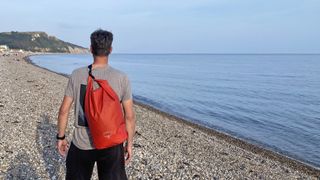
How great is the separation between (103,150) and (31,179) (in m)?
3.55

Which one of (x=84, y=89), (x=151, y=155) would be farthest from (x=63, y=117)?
(x=151, y=155)

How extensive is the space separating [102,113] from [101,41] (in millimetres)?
736

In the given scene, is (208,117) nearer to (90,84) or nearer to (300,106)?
(300,106)

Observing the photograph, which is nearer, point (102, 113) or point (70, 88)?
point (102, 113)

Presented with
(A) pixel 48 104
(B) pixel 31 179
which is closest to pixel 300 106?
(A) pixel 48 104

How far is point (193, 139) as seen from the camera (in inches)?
610

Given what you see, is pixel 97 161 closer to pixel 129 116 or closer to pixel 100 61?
pixel 129 116

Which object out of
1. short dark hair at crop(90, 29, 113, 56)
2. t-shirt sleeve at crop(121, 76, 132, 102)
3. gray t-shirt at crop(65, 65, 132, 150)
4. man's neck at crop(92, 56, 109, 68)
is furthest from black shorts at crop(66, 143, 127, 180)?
short dark hair at crop(90, 29, 113, 56)

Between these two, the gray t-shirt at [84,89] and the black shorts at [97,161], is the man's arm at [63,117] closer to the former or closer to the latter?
the gray t-shirt at [84,89]

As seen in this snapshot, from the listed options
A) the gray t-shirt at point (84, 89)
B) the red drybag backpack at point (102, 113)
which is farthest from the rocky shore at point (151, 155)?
the red drybag backpack at point (102, 113)

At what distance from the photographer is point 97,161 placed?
14.5ft

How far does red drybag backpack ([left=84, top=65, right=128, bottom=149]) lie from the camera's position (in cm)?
407

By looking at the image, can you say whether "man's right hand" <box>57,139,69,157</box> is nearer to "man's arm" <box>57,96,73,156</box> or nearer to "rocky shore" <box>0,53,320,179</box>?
"man's arm" <box>57,96,73,156</box>

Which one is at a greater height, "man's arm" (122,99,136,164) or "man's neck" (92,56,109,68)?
"man's neck" (92,56,109,68)
